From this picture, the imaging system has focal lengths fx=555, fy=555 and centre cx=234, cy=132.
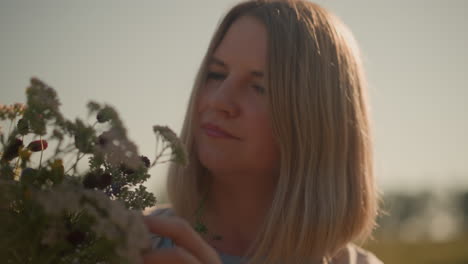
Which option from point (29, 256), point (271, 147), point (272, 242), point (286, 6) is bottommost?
point (272, 242)

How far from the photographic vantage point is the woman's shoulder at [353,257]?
3.04 m

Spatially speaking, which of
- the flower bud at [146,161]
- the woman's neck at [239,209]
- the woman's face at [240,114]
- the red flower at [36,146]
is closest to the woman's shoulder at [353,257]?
the woman's neck at [239,209]

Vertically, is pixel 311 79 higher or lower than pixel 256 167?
higher

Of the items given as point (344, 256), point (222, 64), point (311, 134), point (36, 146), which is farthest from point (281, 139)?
point (36, 146)

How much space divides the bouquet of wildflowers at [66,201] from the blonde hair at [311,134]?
160 cm

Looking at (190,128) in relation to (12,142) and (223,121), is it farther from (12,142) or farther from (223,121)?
(12,142)

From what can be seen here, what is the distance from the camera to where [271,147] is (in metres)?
2.92

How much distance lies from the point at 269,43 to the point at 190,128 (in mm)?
668

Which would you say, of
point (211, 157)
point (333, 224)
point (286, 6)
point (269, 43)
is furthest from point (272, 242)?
point (286, 6)

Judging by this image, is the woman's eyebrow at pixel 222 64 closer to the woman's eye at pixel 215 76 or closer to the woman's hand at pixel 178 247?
the woman's eye at pixel 215 76

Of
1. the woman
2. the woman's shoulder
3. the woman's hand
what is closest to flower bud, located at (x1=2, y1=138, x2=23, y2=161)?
the woman's hand

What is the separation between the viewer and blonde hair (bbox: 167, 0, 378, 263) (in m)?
2.83

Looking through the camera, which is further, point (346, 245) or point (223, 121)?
point (346, 245)

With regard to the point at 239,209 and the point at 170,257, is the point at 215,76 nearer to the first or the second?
the point at 239,209
